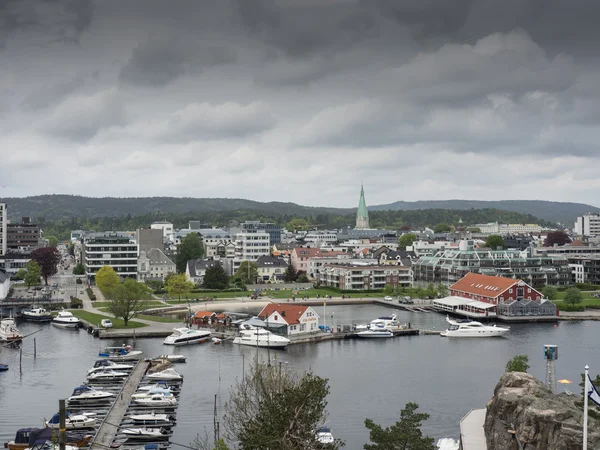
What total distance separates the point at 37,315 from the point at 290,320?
19700 millimetres

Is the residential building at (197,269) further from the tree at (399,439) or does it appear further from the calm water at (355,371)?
the tree at (399,439)

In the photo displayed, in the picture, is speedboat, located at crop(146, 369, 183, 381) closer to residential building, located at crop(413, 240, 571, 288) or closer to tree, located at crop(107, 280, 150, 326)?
tree, located at crop(107, 280, 150, 326)

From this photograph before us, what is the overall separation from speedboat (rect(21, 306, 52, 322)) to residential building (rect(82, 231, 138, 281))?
2201cm

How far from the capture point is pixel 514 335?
48.4 metres

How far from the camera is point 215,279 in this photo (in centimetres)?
7325

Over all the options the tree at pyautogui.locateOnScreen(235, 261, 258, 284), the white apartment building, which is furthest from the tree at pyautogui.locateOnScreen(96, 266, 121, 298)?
the white apartment building

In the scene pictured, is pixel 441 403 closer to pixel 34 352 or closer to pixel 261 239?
pixel 34 352

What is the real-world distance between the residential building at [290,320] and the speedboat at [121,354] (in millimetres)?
8904

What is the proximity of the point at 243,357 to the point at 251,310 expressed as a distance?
20.4m

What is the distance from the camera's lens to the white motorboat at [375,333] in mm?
47094

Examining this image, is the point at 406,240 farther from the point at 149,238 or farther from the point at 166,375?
the point at 166,375

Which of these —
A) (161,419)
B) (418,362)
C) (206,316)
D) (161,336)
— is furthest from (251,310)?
(161,419)

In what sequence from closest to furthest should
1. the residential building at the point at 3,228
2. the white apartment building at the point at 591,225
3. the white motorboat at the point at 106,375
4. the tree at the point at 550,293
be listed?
the white motorboat at the point at 106,375
the tree at the point at 550,293
the residential building at the point at 3,228
the white apartment building at the point at 591,225

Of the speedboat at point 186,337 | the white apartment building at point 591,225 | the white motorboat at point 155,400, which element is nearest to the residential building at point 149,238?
the speedboat at point 186,337
